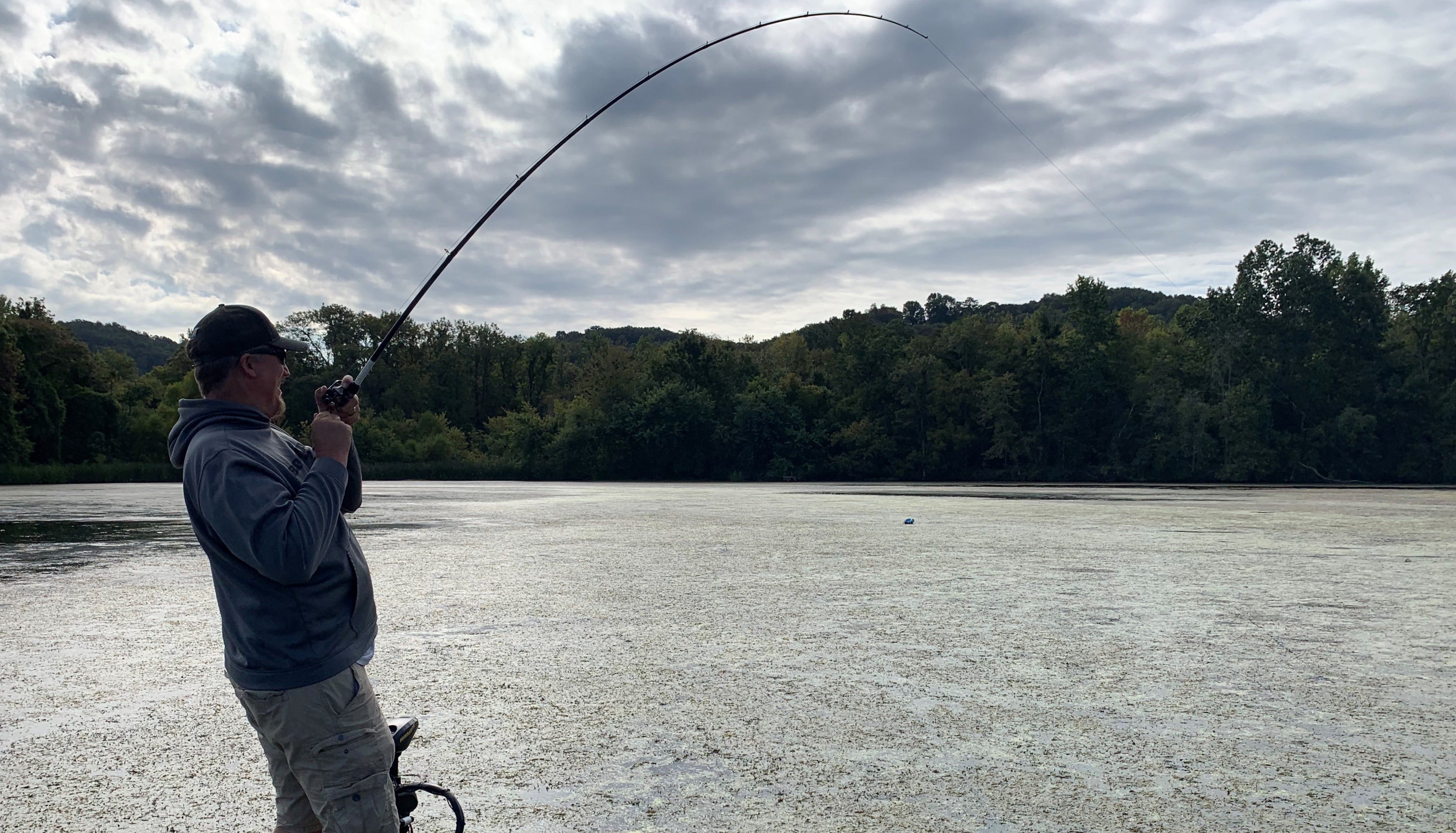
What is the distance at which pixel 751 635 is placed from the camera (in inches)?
315

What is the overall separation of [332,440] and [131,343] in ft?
467

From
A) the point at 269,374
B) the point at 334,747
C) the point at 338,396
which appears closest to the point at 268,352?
the point at 269,374

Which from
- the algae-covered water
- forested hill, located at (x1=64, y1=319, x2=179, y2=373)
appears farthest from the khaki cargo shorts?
forested hill, located at (x1=64, y1=319, x2=179, y2=373)

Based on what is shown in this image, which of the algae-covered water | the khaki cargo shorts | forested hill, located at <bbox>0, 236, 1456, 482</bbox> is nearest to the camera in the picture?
the khaki cargo shorts

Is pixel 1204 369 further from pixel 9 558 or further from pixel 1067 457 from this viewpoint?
pixel 9 558

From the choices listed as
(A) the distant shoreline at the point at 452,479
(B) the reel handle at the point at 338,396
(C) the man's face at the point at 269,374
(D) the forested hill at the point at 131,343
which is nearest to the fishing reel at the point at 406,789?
(B) the reel handle at the point at 338,396

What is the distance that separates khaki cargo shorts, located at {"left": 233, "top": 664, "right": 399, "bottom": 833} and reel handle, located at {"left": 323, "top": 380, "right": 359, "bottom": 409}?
77cm

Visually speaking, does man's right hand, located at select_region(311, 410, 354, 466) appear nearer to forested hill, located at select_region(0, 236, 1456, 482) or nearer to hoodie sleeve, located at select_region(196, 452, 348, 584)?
hoodie sleeve, located at select_region(196, 452, 348, 584)

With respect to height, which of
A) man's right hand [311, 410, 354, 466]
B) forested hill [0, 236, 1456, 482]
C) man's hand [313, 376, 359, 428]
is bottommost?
man's right hand [311, 410, 354, 466]

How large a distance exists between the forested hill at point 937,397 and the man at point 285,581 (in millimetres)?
60622

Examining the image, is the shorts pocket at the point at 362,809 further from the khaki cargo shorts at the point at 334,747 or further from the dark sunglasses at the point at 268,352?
the dark sunglasses at the point at 268,352

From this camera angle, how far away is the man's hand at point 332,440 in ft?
8.57

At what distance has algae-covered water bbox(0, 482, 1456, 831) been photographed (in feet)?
13.9

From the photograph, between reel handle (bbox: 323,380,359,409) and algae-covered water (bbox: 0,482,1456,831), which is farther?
algae-covered water (bbox: 0,482,1456,831)
